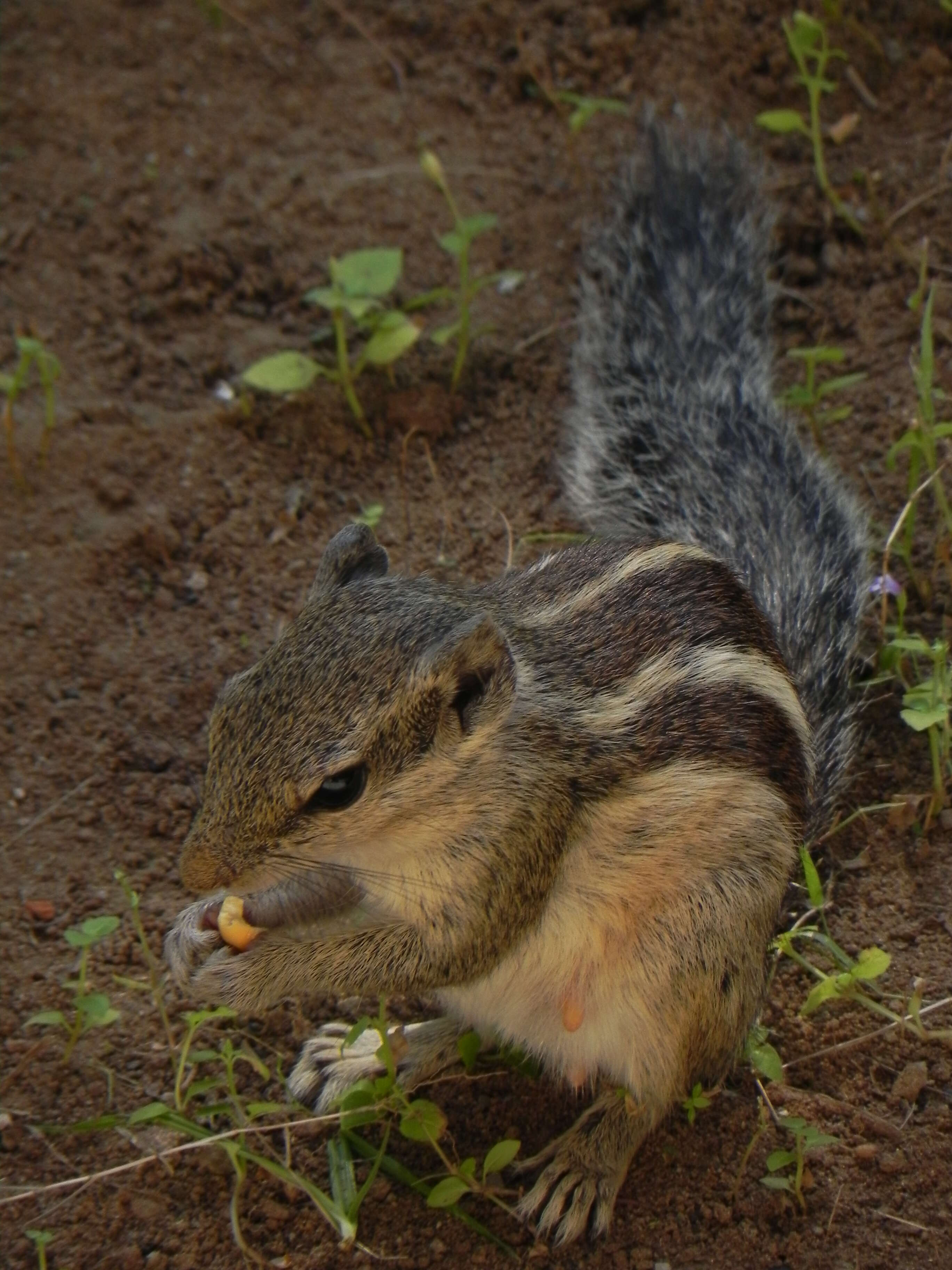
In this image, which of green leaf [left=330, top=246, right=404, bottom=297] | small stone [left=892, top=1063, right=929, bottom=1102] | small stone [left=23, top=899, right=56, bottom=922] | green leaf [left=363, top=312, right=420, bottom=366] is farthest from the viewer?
green leaf [left=363, top=312, right=420, bottom=366]

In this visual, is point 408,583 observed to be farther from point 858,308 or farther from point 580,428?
point 858,308

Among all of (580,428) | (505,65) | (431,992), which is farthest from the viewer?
(505,65)

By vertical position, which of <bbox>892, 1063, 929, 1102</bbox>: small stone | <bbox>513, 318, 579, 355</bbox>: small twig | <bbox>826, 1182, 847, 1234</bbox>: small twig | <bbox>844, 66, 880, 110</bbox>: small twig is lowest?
<bbox>826, 1182, 847, 1234</bbox>: small twig

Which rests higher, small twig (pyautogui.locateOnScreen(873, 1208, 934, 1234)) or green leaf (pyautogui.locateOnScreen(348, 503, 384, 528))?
green leaf (pyautogui.locateOnScreen(348, 503, 384, 528))

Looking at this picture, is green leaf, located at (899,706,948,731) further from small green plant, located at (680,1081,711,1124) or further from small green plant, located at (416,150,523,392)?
small green plant, located at (416,150,523,392)

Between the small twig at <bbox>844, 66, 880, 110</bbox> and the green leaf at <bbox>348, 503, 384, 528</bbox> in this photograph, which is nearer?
the green leaf at <bbox>348, 503, 384, 528</bbox>

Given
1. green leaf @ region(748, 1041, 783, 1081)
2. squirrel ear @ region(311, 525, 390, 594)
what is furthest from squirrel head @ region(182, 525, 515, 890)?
green leaf @ region(748, 1041, 783, 1081)

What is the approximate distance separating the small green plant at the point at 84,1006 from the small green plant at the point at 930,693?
152 centimetres

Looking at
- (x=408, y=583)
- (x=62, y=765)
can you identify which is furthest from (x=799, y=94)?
(x=62, y=765)

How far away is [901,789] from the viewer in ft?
10.2

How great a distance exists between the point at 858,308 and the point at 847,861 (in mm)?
1675

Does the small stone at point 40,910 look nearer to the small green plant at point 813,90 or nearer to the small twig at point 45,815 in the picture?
the small twig at point 45,815

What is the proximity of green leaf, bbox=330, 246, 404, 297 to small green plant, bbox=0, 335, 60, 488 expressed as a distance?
2.46 ft

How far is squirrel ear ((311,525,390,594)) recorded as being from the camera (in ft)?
8.57
